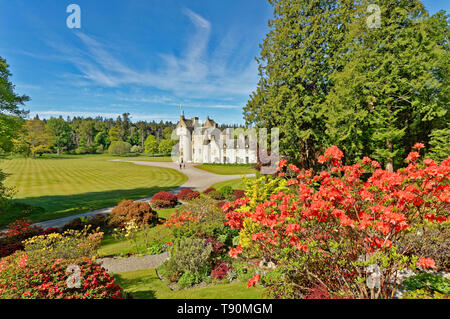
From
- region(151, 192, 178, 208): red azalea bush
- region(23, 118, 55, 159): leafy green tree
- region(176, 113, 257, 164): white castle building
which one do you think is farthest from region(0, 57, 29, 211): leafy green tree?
region(23, 118, 55, 159): leafy green tree

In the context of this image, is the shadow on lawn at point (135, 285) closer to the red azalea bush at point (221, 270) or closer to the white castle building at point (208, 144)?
the red azalea bush at point (221, 270)

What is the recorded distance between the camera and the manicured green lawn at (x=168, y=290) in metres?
4.98

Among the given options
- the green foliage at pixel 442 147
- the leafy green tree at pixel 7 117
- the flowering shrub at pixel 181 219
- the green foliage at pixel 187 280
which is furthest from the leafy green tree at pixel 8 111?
the green foliage at pixel 442 147

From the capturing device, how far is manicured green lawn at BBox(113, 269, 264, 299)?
4.98 m

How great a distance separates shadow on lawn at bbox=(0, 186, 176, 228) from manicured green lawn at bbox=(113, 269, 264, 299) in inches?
445

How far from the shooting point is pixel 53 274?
12.2 ft

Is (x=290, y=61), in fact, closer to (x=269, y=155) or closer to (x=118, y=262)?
(x=269, y=155)

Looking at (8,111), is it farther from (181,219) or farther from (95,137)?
(95,137)

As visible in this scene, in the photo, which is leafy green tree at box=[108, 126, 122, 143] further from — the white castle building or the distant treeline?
the white castle building

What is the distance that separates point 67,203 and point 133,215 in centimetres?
971

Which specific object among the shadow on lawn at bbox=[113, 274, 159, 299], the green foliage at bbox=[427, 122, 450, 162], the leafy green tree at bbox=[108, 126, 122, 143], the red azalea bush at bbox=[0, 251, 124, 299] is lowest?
the shadow on lawn at bbox=[113, 274, 159, 299]

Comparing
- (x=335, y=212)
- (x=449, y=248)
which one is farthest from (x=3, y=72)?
(x=449, y=248)

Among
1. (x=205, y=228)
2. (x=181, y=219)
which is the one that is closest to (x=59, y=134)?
(x=181, y=219)

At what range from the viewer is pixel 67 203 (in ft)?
55.5
